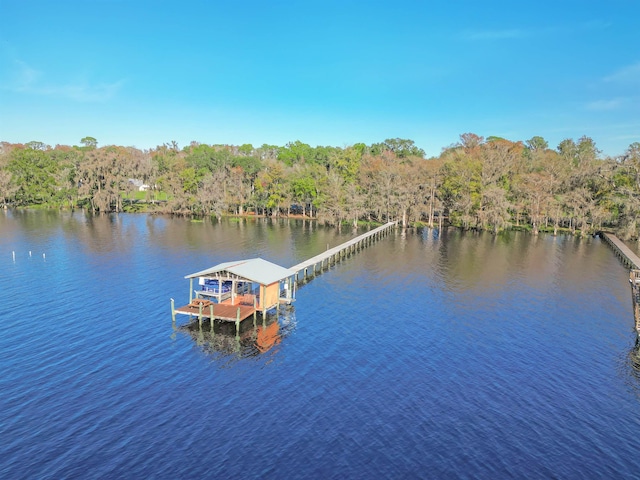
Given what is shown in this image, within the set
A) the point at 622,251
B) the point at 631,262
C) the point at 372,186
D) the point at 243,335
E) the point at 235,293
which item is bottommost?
the point at 243,335

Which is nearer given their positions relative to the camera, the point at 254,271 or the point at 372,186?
the point at 254,271

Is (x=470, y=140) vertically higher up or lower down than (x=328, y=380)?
higher up

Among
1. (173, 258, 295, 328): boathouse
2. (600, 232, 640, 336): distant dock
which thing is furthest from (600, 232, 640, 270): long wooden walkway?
(173, 258, 295, 328): boathouse

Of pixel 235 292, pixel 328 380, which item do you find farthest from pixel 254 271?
pixel 328 380

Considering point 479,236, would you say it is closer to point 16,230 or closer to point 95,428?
point 95,428

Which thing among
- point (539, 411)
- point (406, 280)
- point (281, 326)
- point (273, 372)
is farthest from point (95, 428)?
point (406, 280)

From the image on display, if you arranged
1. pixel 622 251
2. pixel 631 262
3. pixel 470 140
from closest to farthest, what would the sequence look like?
1. pixel 631 262
2. pixel 622 251
3. pixel 470 140

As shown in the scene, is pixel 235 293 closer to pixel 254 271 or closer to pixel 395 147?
pixel 254 271

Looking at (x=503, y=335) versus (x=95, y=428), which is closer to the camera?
(x=95, y=428)

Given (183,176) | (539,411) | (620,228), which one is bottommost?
(539,411)
